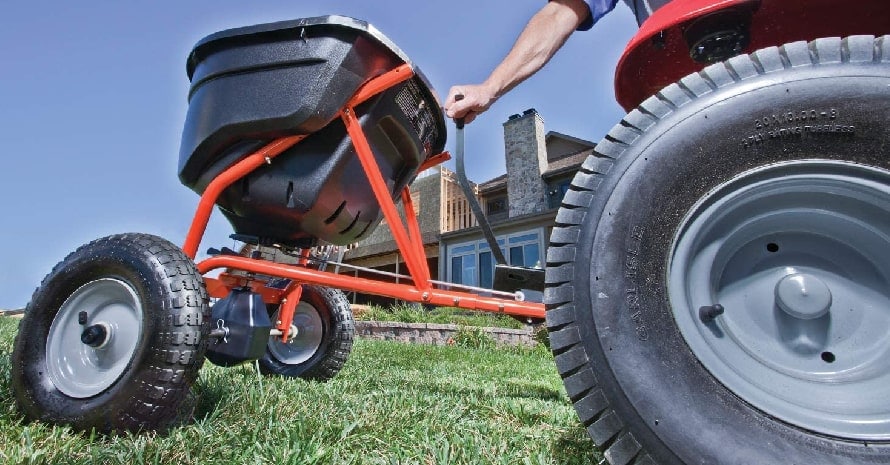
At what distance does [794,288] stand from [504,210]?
15282 mm

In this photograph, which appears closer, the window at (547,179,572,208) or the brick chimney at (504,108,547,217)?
the window at (547,179,572,208)

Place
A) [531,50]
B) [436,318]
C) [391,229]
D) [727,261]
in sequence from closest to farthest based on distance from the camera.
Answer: [727,261] → [531,50] → [391,229] → [436,318]

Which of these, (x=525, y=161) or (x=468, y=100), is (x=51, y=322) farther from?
(x=525, y=161)

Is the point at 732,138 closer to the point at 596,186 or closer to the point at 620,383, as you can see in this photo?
the point at 596,186

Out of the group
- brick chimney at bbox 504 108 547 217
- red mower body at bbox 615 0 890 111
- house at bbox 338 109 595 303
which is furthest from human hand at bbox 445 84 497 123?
brick chimney at bbox 504 108 547 217

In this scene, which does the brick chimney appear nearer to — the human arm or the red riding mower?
the human arm

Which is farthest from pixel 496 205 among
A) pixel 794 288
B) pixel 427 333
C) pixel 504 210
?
pixel 794 288

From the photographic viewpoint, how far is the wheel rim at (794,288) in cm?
87

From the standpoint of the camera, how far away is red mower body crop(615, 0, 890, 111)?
1.02m

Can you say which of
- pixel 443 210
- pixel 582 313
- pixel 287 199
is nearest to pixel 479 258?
pixel 443 210

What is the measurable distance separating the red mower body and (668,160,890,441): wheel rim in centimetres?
38

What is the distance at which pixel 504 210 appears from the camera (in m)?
16.2

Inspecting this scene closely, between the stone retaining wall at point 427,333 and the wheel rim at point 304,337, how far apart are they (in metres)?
5.00

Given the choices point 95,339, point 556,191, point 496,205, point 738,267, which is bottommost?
point 95,339
